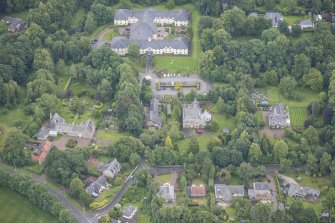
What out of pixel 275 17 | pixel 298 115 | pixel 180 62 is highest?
pixel 275 17

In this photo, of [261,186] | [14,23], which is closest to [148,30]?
[14,23]

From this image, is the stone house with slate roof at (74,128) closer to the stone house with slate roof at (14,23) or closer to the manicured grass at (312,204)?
the stone house with slate roof at (14,23)

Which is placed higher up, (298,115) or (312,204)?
A: (298,115)

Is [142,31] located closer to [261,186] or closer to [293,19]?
[293,19]

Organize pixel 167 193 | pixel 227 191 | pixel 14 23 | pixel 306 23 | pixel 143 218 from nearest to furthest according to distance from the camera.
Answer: pixel 143 218 < pixel 167 193 < pixel 227 191 < pixel 306 23 < pixel 14 23

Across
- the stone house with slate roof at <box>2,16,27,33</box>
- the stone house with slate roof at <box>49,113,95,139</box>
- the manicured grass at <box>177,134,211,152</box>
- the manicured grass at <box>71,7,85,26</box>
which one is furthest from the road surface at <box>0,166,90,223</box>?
the manicured grass at <box>71,7,85,26</box>

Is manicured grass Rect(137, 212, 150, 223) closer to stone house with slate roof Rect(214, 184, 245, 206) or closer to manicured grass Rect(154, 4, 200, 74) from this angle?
stone house with slate roof Rect(214, 184, 245, 206)

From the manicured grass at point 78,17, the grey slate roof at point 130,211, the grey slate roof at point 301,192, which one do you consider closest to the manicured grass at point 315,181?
the grey slate roof at point 301,192

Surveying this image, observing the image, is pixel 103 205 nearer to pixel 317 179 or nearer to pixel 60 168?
pixel 60 168
